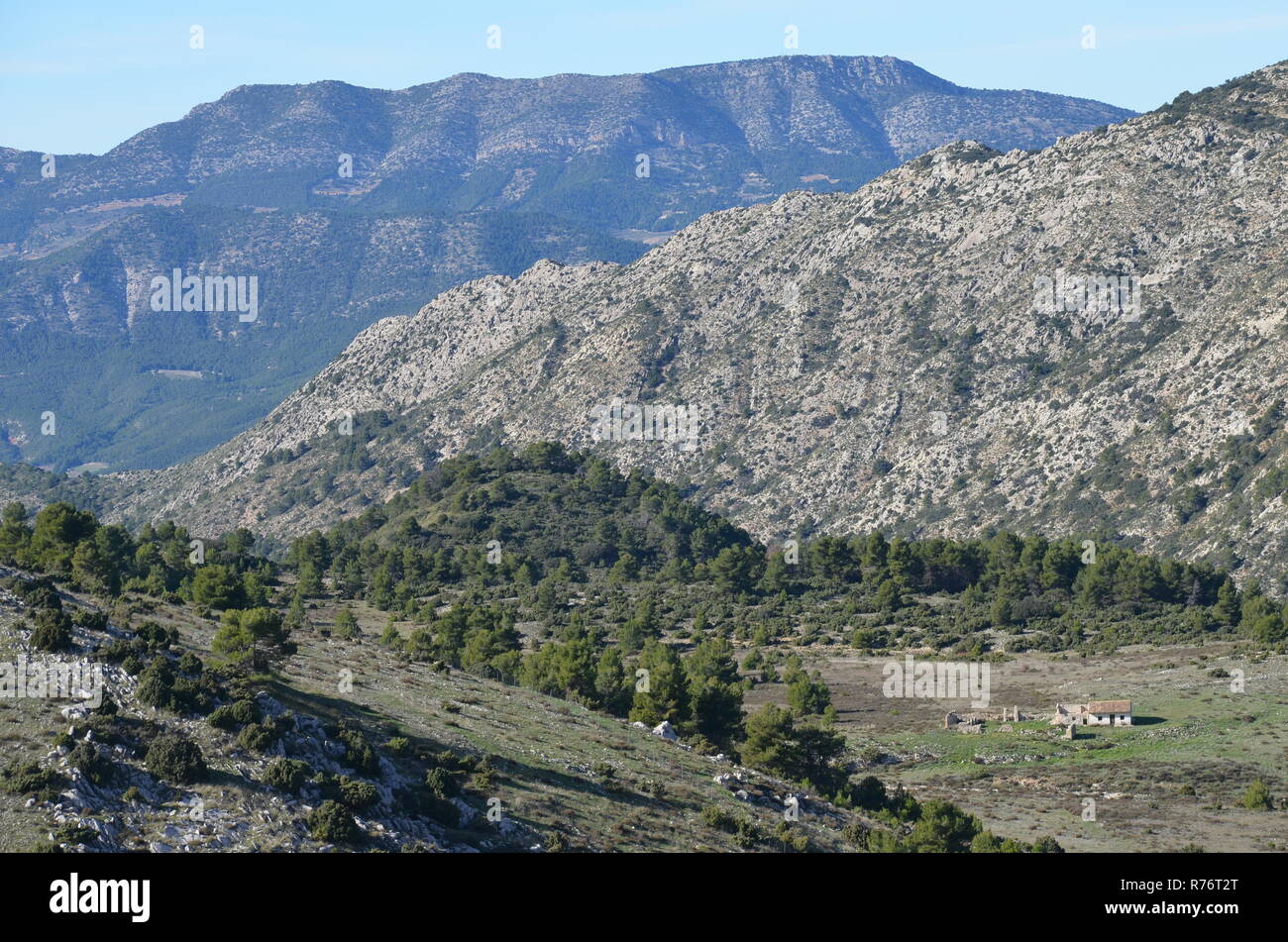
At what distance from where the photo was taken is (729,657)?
105 metres

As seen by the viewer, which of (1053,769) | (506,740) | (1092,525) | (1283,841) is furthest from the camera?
(1092,525)

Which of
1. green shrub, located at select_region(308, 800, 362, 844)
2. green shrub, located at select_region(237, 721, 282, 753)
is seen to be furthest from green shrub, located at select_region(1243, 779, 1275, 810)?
green shrub, located at select_region(237, 721, 282, 753)

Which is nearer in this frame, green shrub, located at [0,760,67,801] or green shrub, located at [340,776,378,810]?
green shrub, located at [0,760,67,801]

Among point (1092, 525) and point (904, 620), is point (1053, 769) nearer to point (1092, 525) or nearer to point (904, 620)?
point (904, 620)

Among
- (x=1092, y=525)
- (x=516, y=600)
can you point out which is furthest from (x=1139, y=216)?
(x=516, y=600)

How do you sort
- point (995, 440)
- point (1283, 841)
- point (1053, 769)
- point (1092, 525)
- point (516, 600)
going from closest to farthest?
point (1283, 841), point (1053, 769), point (516, 600), point (1092, 525), point (995, 440)

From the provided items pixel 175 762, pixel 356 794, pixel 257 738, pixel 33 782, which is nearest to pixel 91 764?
pixel 33 782

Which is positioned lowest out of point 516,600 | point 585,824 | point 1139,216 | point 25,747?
point 516,600

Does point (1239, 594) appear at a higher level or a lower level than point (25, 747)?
lower

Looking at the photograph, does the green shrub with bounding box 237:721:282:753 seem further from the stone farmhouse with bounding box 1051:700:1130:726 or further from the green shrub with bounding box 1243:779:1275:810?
the stone farmhouse with bounding box 1051:700:1130:726

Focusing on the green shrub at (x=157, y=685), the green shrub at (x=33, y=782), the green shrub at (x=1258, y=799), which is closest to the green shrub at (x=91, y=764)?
the green shrub at (x=33, y=782)

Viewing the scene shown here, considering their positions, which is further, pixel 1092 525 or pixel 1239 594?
pixel 1092 525

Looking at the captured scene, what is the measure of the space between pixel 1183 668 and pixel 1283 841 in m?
43.2

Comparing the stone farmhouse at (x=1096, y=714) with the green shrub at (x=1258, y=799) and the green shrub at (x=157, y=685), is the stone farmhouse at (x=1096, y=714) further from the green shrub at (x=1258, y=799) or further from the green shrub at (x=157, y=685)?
the green shrub at (x=157, y=685)
